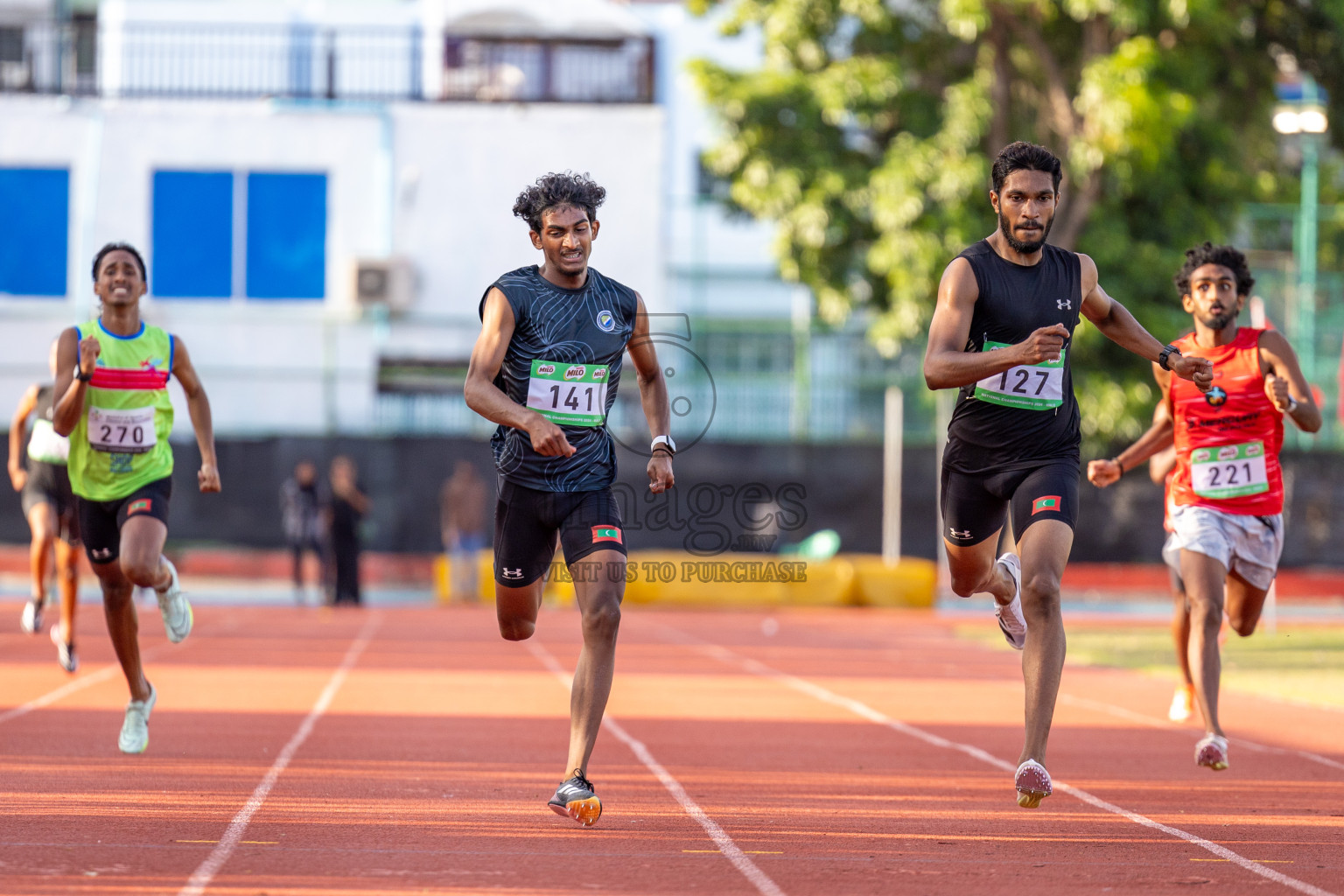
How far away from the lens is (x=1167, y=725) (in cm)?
1004

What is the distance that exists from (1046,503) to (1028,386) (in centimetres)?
44

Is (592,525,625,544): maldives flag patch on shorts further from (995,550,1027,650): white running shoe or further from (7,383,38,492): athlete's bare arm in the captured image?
(7,383,38,492): athlete's bare arm

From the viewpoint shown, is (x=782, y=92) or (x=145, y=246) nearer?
(x=782, y=92)

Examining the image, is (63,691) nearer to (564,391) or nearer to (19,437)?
(19,437)

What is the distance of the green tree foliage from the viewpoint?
21188 millimetres

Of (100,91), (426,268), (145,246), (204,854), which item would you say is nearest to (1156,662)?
(204,854)

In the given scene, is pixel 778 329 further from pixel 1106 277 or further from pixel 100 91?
pixel 100 91

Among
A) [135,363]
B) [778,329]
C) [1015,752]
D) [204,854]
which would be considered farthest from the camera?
[778,329]

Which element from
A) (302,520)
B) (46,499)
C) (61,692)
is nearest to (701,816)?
(61,692)

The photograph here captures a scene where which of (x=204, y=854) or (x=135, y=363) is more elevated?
(x=135, y=363)

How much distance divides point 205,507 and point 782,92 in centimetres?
1002

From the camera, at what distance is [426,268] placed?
28.9 metres

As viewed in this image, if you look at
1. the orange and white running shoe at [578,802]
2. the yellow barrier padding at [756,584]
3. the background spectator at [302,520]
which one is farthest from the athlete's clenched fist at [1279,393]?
the background spectator at [302,520]

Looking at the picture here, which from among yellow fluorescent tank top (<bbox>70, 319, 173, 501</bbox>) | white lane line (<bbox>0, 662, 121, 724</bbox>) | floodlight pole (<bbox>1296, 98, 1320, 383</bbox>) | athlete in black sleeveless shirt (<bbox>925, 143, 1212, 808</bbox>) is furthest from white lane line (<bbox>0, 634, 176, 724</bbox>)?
floodlight pole (<bbox>1296, 98, 1320, 383</bbox>)
